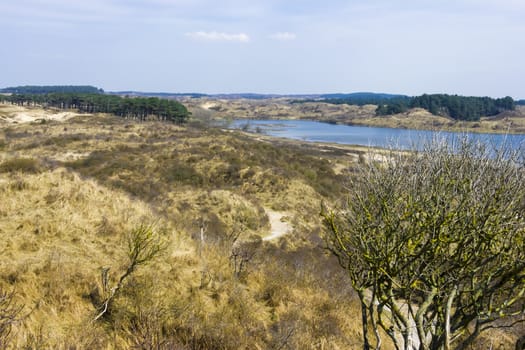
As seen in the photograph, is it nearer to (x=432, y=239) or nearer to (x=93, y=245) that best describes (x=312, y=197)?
(x=93, y=245)

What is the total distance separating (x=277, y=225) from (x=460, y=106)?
123 meters

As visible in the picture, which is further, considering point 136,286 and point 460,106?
point 460,106

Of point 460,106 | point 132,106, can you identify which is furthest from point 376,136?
point 132,106

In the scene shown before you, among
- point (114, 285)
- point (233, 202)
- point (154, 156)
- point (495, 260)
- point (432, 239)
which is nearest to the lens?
point (432, 239)

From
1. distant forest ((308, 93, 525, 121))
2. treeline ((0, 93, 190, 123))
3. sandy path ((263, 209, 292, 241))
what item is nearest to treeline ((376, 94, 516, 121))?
distant forest ((308, 93, 525, 121))

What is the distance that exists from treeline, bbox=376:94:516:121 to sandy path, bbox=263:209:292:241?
99.8 m

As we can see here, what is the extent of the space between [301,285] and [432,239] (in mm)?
6075

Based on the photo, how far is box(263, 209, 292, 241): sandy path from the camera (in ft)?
77.1

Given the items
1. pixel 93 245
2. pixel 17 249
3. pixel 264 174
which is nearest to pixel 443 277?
pixel 93 245

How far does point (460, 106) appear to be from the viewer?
126 m

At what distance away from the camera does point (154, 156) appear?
3694 cm

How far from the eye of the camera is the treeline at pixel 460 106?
119 m

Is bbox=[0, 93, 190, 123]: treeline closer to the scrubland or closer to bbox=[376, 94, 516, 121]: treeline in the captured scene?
bbox=[376, 94, 516, 121]: treeline

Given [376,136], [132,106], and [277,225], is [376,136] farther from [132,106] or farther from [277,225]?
[277,225]
